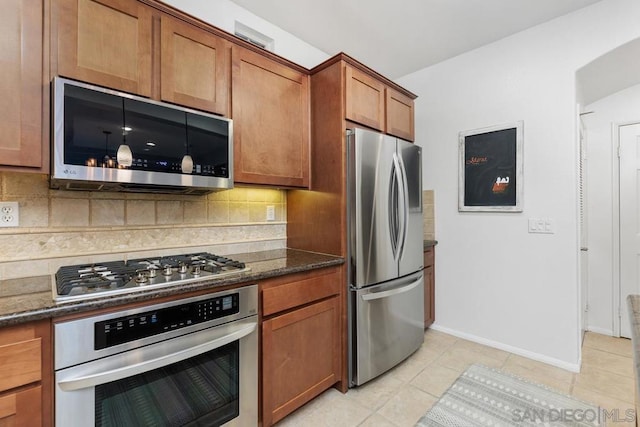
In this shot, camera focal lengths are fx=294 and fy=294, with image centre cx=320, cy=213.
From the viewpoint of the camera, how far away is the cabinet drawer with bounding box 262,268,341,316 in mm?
1592

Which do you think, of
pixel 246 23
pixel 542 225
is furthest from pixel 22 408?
pixel 542 225

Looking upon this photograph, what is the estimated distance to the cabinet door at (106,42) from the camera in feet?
4.24

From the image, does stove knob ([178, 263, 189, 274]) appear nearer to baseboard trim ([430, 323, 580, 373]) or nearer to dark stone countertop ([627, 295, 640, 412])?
dark stone countertop ([627, 295, 640, 412])

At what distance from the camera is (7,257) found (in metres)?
1.39

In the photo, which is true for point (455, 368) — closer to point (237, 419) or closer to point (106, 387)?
point (237, 419)

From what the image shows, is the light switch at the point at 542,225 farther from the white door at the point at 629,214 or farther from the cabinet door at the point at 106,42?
the cabinet door at the point at 106,42

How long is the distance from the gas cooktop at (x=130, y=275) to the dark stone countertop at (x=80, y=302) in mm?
29

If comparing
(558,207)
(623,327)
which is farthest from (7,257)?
(623,327)

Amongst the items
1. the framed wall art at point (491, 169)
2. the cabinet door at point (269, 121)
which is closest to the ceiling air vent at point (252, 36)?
the cabinet door at point (269, 121)

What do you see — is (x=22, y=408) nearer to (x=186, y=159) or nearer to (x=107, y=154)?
(x=107, y=154)

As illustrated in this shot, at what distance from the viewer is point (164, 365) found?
123cm

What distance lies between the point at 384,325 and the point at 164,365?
1.46 meters

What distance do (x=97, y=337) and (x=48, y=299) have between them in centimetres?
22

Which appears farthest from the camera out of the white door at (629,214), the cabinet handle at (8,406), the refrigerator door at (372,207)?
the white door at (629,214)
